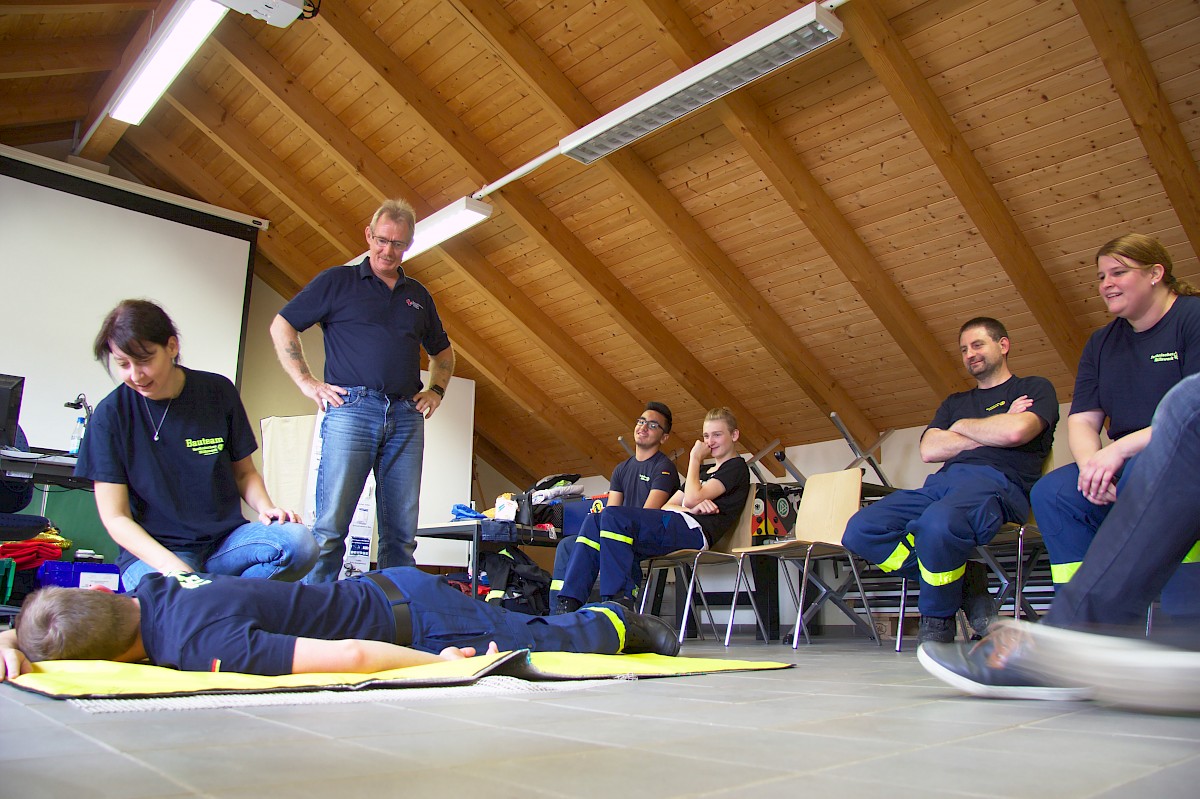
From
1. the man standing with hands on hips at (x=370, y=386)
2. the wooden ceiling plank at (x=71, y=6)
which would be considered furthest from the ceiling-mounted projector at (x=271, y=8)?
the man standing with hands on hips at (x=370, y=386)

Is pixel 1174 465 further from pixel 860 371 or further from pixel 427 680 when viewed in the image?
pixel 860 371

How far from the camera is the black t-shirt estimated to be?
14.0 feet

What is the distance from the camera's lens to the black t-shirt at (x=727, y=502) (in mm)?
4266

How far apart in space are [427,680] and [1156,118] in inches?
168

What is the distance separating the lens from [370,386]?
9.71 ft

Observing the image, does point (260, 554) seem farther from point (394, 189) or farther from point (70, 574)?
point (394, 189)

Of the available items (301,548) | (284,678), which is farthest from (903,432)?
(284,678)

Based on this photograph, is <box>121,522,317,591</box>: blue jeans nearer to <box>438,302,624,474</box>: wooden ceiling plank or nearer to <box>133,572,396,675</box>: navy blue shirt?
<box>133,572,396,675</box>: navy blue shirt

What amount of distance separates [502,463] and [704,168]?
4685 millimetres

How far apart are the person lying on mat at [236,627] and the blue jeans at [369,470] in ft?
2.69

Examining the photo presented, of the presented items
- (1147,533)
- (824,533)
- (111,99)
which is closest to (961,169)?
(824,533)

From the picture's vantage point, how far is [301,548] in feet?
7.36

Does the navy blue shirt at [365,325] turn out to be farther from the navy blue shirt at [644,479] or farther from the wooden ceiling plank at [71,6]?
the wooden ceiling plank at [71,6]

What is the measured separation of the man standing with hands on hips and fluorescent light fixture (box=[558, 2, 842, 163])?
1.91 m
